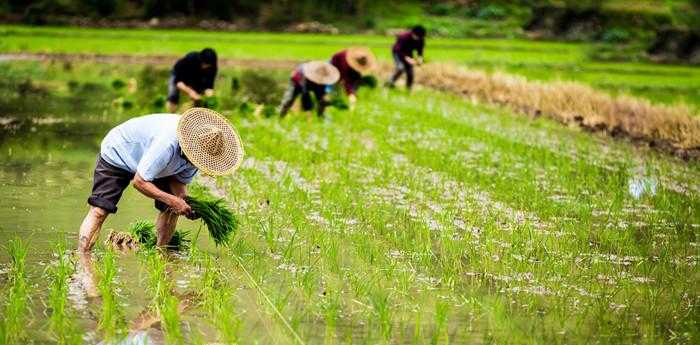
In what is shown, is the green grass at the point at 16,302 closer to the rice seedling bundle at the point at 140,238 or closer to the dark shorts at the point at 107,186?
the dark shorts at the point at 107,186

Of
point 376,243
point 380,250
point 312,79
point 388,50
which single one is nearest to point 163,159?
point 380,250

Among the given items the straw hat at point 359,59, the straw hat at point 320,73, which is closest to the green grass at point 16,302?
the straw hat at point 320,73

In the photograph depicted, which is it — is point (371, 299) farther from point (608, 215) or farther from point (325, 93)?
point (325, 93)

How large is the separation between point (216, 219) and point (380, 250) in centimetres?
96

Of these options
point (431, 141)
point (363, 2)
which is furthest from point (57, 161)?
point (363, 2)

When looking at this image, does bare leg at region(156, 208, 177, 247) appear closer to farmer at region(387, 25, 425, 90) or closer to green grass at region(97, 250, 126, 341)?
green grass at region(97, 250, 126, 341)

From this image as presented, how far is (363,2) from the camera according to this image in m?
42.6

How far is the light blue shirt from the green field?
573 inches

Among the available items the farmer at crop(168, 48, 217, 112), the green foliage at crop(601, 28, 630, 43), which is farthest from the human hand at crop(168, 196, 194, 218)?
the green foliage at crop(601, 28, 630, 43)

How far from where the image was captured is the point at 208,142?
6148mm

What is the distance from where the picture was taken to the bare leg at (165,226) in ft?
21.5

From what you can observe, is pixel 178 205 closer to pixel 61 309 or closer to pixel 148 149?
pixel 148 149

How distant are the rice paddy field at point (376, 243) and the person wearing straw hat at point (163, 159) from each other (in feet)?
0.94

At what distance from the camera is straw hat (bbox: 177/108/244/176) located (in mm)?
6070
